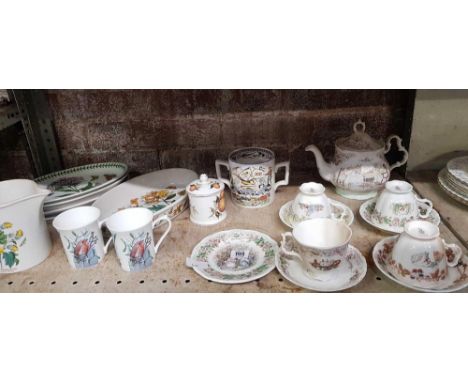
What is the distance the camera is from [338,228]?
800mm

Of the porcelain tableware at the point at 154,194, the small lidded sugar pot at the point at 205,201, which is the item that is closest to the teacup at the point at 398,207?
the small lidded sugar pot at the point at 205,201

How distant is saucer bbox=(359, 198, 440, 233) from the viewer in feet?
2.84

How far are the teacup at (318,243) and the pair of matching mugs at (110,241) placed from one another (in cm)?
27

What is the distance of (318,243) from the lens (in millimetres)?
812

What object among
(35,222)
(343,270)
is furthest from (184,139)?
(343,270)

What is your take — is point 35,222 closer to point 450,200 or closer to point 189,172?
point 189,172

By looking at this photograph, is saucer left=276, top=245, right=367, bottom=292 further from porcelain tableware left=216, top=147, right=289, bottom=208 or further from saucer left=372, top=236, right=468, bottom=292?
porcelain tableware left=216, top=147, right=289, bottom=208

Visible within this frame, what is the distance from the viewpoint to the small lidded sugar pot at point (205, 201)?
36.5 inches

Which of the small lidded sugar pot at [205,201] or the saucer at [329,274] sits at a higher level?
the small lidded sugar pot at [205,201]

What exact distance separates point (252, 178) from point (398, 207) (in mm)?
333

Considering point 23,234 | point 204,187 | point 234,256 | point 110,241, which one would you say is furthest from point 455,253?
point 23,234

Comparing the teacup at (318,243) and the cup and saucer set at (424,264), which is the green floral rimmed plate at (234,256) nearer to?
the teacup at (318,243)

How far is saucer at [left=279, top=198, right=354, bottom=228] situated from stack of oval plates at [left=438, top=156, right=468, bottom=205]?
25 centimetres

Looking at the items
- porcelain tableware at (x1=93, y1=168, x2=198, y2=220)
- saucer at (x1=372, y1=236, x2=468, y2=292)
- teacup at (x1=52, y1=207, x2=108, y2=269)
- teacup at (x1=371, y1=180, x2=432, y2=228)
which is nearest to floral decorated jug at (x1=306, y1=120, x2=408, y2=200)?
teacup at (x1=371, y1=180, x2=432, y2=228)
